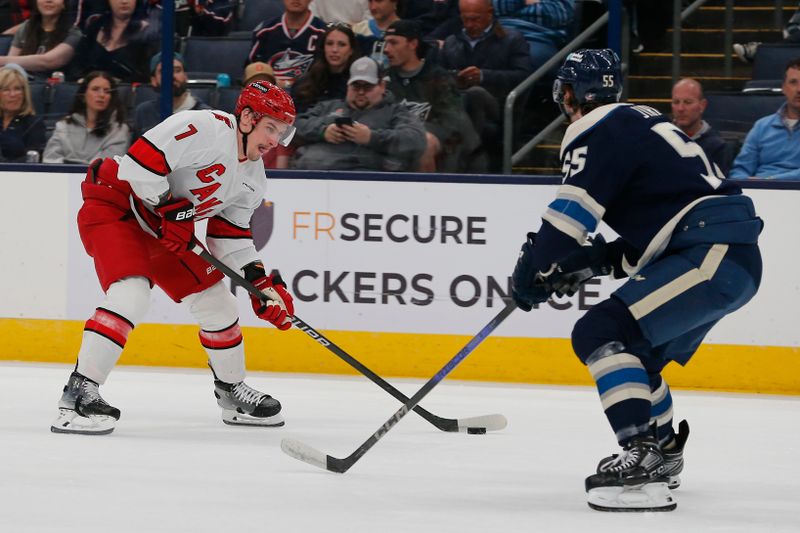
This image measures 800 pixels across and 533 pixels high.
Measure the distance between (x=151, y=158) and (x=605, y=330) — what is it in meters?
1.43

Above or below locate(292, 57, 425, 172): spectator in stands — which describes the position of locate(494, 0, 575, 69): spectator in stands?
above

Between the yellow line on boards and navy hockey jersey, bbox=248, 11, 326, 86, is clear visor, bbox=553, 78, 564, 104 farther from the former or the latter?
navy hockey jersey, bbox=248, 11, 326, 86

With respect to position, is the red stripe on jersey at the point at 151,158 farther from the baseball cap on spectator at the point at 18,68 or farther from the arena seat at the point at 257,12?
the baseball cap on spectator at the point at 18,68

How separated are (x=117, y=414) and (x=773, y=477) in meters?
1.81

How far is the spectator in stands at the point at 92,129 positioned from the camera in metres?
5.45

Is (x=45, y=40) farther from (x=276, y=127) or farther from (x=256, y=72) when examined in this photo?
(x=276, y=127)

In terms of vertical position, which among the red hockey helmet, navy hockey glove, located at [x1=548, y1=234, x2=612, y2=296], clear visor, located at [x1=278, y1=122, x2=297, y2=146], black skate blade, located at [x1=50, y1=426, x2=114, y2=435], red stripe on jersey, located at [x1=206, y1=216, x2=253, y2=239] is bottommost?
black skate blade, located at [x1=50, y1=426, x2=114, y2=435]

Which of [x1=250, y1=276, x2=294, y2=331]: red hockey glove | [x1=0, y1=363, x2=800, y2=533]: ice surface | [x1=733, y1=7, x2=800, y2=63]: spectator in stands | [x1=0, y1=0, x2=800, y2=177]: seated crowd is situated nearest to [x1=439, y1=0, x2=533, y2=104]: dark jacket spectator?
[x1=0, y1=0, x2=800, y2=177]: seated crowd

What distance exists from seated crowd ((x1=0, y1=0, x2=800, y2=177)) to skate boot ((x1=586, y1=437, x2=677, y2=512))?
2.26m

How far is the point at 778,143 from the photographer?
16.2ft

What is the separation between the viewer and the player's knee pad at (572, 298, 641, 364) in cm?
292

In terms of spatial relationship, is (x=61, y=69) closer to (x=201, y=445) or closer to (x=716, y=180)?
(x=201, y=445)

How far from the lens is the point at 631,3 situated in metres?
5.22

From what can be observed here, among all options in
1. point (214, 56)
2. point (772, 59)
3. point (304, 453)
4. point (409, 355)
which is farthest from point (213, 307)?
point (772, 59)
